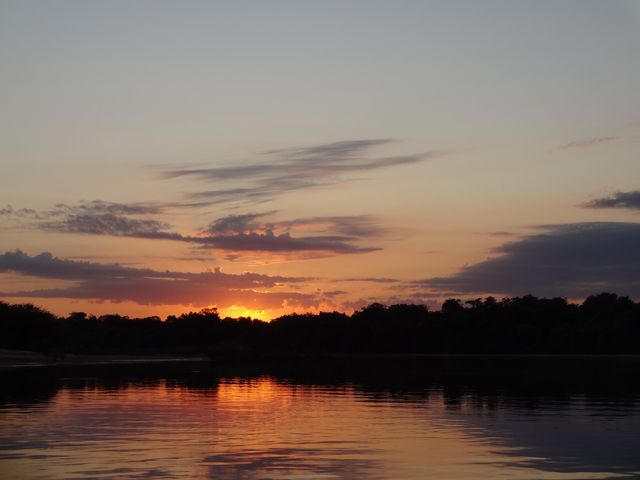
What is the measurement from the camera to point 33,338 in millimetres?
153250

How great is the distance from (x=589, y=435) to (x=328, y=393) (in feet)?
78.7

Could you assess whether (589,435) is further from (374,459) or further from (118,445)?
(118,445)

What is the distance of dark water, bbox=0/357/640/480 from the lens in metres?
23.1

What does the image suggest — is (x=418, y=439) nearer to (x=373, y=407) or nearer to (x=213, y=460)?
(x=213, y=460)

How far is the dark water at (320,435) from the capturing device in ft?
75.8

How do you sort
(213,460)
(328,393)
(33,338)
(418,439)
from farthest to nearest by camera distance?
(33,338) → (328,393) → (418,439) → (213,460)

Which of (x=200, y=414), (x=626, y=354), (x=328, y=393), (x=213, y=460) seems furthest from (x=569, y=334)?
(x=213, y=460)

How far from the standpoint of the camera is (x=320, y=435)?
3066cm

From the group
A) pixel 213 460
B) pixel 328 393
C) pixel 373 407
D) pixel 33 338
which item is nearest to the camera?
pixel 213 460

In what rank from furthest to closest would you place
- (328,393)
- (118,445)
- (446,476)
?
1. (328,393)
2. (118,445)
3. (446,476)

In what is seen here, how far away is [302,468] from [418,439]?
739cm

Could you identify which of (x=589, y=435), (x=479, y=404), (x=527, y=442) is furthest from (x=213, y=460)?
(x=479, y=404)

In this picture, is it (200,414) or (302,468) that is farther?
(200,414)

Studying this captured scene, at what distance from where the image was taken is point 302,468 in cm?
2319
